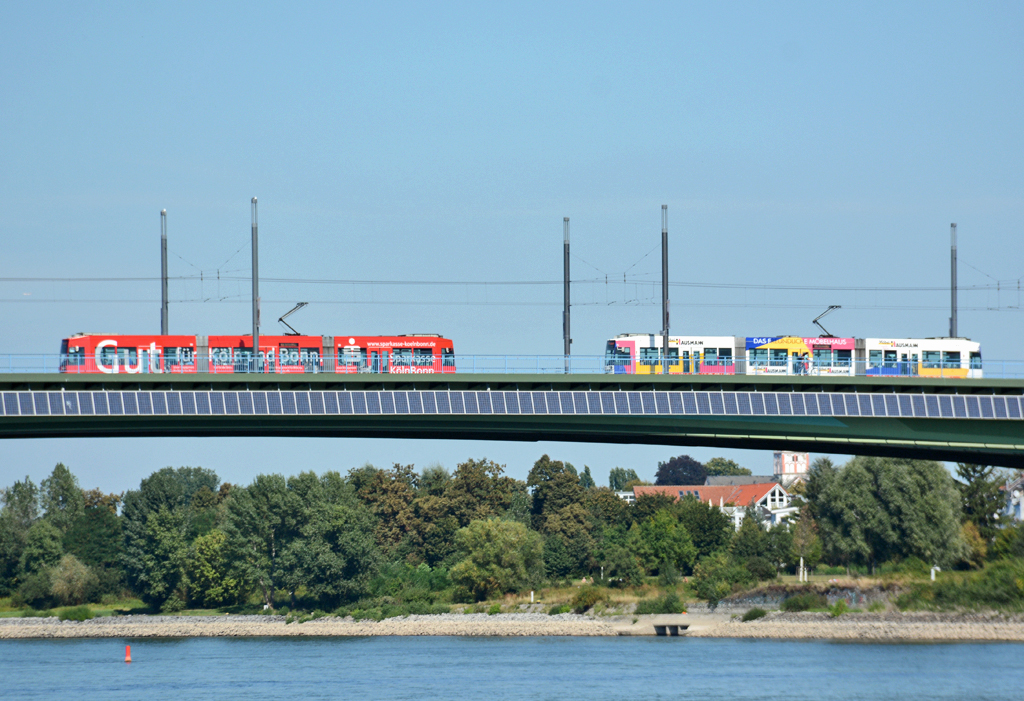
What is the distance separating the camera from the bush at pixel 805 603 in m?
99.1

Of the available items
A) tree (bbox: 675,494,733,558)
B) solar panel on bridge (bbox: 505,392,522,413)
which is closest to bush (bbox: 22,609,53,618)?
tree (bbox: 675,494,733,558)

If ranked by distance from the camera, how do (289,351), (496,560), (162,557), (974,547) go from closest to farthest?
1. (289,351)
2. (974,547)
3. (496,560)
4. (162,557)

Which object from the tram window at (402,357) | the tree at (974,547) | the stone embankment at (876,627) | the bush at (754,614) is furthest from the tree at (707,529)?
the tram window at (402,357)

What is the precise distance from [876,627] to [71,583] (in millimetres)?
76765

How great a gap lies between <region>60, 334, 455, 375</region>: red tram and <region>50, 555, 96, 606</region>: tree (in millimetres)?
61132

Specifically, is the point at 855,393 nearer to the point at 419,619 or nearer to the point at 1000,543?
the point at 1000,543

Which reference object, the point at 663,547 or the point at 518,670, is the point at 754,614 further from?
the point at 518,670

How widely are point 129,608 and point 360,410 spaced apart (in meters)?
67.4

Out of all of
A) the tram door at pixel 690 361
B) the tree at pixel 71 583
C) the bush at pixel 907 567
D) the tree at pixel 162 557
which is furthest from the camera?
the tree at pixel 71 583

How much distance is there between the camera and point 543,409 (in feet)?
205

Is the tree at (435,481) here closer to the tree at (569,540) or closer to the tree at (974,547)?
the tree at (569,540)

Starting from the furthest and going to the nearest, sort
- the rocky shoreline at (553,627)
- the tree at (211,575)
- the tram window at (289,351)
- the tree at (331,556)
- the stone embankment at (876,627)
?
the tree at (211,575)
the tree at (331,556)
the rocky shoreline at (553,627)
the stone embankment at (876,627)
the tram window at (289,351)

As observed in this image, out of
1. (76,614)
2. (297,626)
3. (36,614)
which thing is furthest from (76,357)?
(36,614)

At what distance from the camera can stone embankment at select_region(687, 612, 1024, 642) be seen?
294 feet
